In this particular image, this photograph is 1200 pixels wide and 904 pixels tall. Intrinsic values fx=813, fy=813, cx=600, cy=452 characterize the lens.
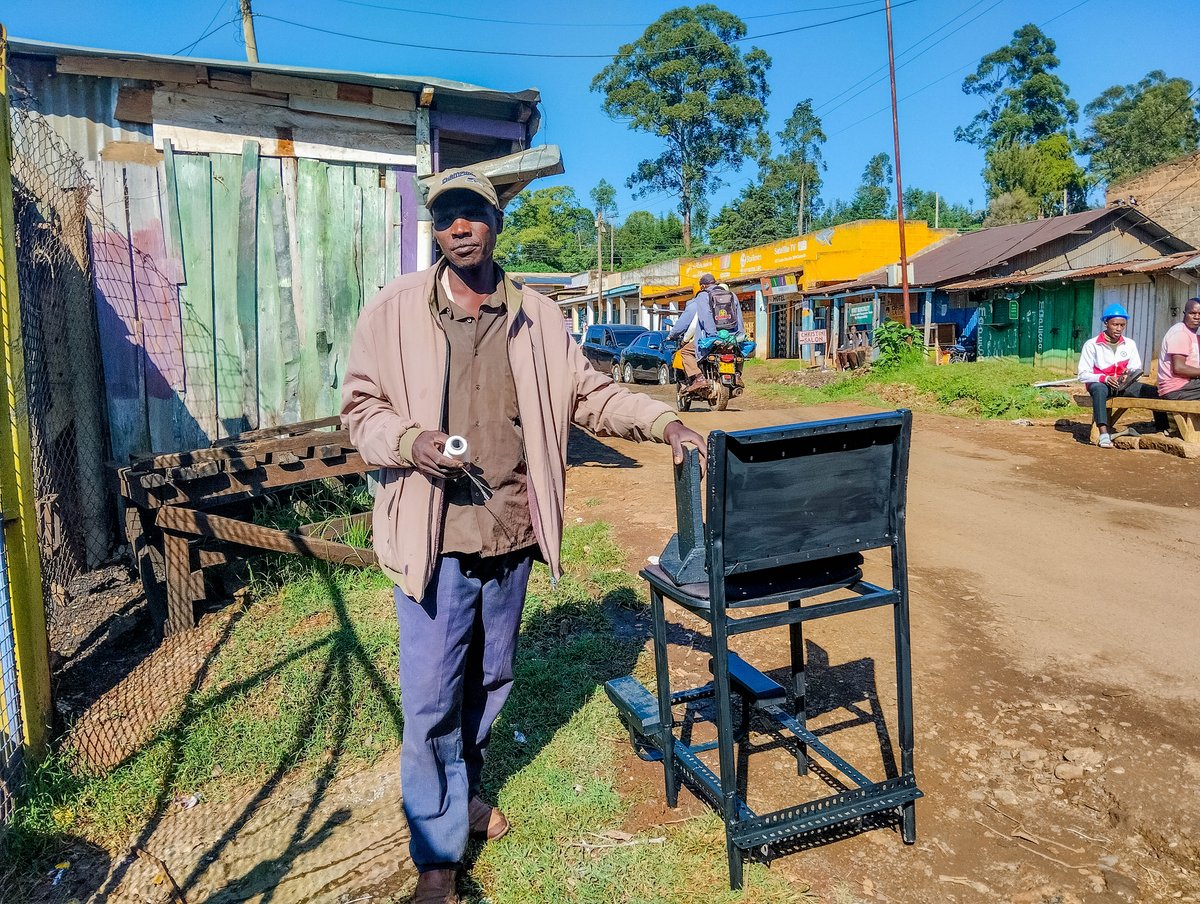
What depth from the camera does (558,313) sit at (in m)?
2.61

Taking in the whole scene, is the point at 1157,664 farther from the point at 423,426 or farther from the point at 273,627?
the point at 273,627

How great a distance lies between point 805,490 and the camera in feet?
7.35

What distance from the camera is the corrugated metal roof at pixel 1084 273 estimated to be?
17.2 metres

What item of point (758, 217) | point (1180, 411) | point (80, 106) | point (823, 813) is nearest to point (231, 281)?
point (80, 106)

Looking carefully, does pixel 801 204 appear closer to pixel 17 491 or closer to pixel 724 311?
pixel 724 311

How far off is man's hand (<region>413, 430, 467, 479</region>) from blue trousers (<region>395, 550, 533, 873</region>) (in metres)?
0.32

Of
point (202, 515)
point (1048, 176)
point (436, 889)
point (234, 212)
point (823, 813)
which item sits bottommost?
point (436, 889)

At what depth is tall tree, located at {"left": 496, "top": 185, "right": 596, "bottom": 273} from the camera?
5597 centimetres

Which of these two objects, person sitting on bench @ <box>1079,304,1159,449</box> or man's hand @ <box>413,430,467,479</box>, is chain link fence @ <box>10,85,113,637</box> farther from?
person sitting on bench @ <box>1079,304,1159,449</box>

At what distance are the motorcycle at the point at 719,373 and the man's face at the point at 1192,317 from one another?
5206 millimetres

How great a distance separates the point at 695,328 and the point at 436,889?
995cm

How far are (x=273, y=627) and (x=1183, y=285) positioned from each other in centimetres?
2019

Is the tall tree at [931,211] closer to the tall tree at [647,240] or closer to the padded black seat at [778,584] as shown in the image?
the tall tree at [647,240]

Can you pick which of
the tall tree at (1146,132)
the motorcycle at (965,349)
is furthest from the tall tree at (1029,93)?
the motorcycle at (965,349)
